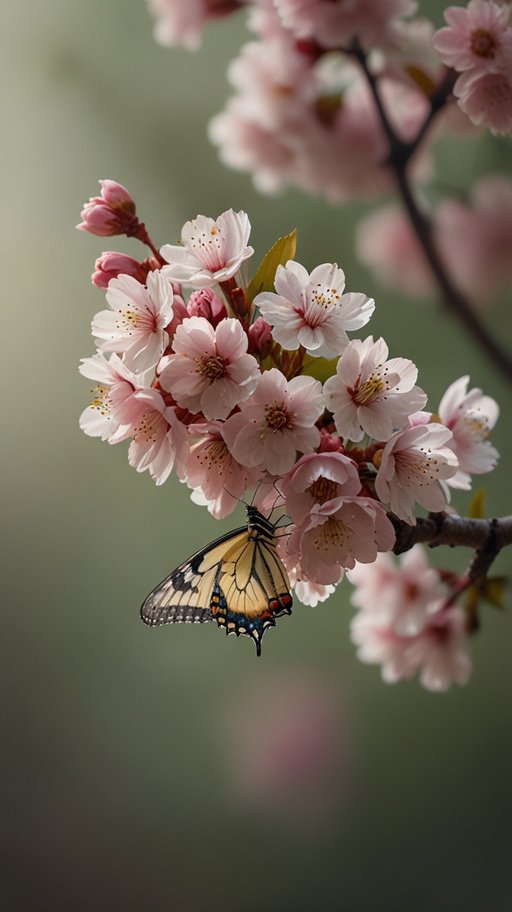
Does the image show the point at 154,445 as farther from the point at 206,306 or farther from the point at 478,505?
the point at 478,505

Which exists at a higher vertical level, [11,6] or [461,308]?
[11,6]

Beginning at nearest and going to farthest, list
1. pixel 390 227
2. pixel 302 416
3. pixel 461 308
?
1. pixel 302 416
2. pixel 461 308
3. pixel 390 227

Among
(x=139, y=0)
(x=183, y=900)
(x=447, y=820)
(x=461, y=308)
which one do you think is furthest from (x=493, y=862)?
(x=139, y=0)

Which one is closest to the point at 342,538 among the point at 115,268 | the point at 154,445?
the point at 154,445

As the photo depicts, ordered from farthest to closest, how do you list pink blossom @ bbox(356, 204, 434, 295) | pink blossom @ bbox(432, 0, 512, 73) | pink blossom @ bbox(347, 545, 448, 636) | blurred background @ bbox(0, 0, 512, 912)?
pink blossom @ bbox(356, 204, 434, 295)
blurred background @ bbox(0, 0, 512, 912)
pink blossom @ bbox(347, 545, 448, 636)
pink blossom @ bbox(432, 0, 512, 73)

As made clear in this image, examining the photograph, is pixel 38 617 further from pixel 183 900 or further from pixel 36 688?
pixel 183 900

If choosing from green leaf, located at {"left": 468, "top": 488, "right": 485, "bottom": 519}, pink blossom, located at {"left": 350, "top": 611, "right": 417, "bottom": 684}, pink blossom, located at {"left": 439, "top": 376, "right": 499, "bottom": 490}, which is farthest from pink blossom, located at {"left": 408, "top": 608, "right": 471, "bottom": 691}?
pink blossom, located at {"left": 439, "top": 376, "right": 499, "bottom": 490}

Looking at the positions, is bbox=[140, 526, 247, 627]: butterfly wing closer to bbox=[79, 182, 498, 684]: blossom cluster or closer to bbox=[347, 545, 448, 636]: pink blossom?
bbox=[79, 182, 498, 684]: blossom cluster
